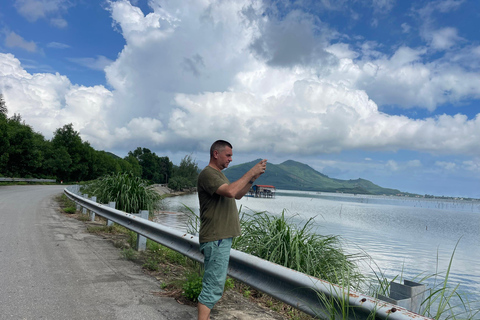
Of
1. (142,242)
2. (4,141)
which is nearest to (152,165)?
(4,141)

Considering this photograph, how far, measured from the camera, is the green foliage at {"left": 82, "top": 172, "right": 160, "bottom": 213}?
43.7ft

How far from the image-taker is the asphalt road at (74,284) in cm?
405

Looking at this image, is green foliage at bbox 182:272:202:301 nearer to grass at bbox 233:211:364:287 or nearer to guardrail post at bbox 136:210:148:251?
grass at bbox 233:211:364:287

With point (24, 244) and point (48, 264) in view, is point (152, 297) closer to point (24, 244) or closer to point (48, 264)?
point (48, 264)

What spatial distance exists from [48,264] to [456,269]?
56.6 feet

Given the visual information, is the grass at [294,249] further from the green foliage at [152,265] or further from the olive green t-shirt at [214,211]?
the olive green t-shirt at [214,211]

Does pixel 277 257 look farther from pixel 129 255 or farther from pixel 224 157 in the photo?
pixel 224 157

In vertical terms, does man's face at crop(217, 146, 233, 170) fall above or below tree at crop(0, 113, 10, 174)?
below

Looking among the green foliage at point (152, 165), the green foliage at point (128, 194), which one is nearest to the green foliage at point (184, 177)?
the green foliage at point (152, 165)

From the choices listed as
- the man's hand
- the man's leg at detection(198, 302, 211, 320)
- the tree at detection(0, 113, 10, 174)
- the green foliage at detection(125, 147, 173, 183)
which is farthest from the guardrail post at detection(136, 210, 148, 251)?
the green foliage at detection(125, 147, 173, 183)

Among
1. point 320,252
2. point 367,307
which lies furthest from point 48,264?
point 367,307

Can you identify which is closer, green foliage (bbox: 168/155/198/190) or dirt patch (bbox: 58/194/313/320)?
dirt patch (bbox: 58/194/313/320)

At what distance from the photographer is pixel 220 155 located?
3.66 m

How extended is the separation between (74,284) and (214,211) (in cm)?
271
